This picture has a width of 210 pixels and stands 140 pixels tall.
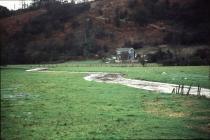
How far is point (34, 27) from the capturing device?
607 ft

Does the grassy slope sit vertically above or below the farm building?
below

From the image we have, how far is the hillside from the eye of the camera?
159m

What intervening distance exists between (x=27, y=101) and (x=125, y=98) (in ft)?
32.5

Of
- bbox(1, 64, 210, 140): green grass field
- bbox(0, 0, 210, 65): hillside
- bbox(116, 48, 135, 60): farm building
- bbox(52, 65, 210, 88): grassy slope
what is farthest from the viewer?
bbox(0, 0, 210, 65): hillside

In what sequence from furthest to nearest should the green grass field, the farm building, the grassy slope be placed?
the farm building, the grassy slope, the green grass field

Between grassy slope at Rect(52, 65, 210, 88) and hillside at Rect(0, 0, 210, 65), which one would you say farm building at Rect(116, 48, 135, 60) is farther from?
grassy slope at Rect(52, 65, 210, 88)

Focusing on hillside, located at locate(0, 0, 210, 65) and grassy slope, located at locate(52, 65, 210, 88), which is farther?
hillside, located at locate(0, 0, 210, 65)

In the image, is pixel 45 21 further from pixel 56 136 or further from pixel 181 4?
pixel 56 136

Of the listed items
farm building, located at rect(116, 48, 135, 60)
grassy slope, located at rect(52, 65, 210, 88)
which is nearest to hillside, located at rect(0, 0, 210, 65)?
farm building, located at rect(116, 48, 135, 60)

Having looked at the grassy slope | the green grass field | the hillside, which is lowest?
the green grass field

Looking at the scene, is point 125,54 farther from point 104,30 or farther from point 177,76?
point 177,76

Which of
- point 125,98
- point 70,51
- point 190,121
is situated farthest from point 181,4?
point 190,121

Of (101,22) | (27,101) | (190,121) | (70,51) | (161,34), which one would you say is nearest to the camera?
(190,121)

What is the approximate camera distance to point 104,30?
17875 cm
